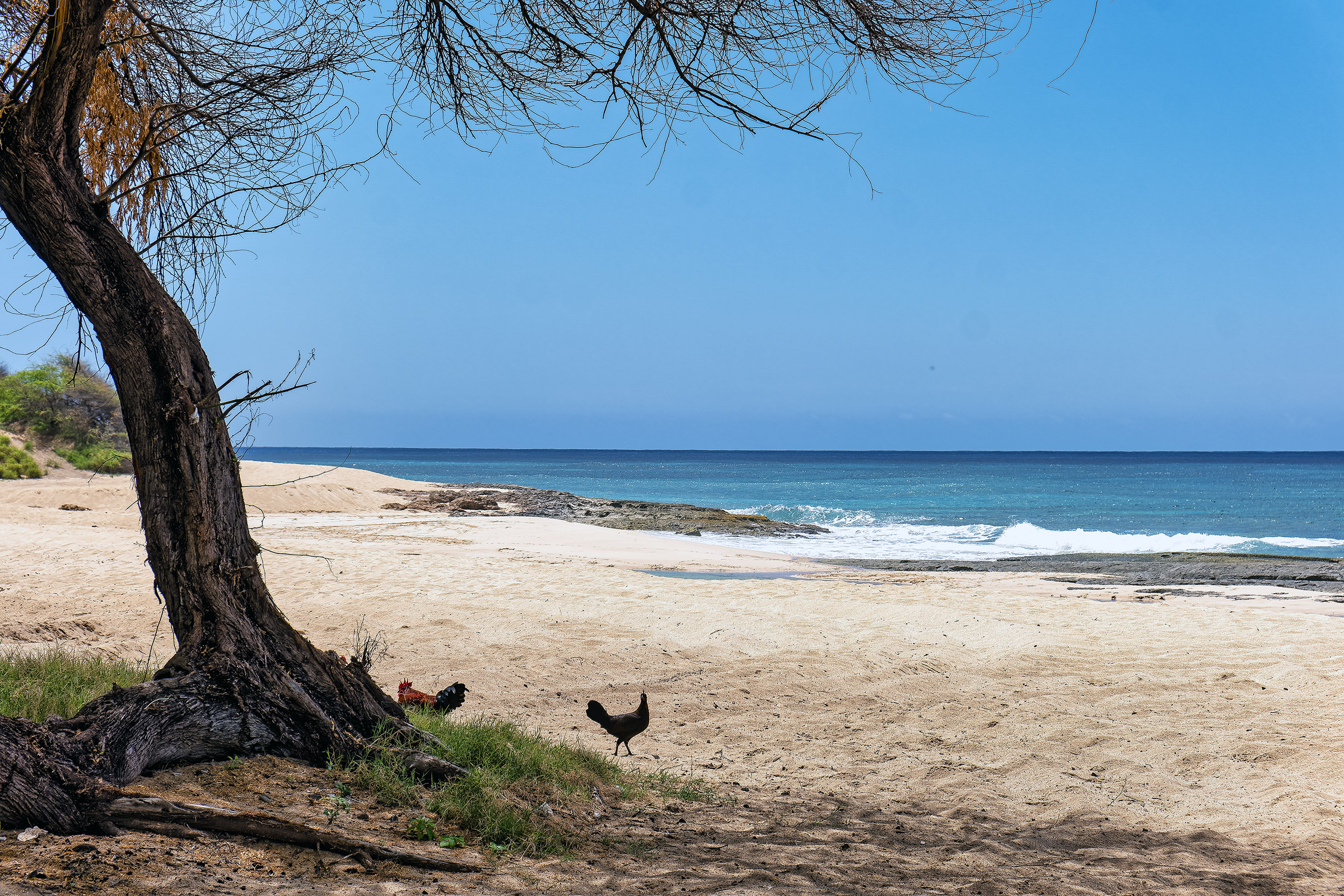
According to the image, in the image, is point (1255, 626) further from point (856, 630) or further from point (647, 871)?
point (647, 871)

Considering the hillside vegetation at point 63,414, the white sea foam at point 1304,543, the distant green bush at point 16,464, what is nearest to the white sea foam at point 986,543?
the white sea foam at point 1304,543

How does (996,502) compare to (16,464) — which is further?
(996,502)

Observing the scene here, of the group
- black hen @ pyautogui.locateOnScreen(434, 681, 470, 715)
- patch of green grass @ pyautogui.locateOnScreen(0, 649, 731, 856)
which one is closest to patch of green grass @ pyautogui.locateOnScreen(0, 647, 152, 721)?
patch of green grass @ pyautogui.locateOnScreen(0, 649, 731, 856)

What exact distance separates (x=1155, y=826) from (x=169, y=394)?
18.5 feet

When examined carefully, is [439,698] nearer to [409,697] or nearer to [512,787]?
[409,697]

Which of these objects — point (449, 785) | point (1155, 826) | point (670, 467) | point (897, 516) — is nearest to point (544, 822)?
point (449, 785)

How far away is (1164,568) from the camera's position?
17578 mm

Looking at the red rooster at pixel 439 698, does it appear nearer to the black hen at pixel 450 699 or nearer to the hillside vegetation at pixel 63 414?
the black hen at pixel 450 699

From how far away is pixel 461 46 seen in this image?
4504mm

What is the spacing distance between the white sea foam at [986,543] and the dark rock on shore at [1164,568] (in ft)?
4.76

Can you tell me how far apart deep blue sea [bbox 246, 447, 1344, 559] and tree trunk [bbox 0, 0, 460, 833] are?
17260mm

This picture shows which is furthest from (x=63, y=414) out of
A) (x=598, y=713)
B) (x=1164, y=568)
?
(x=1164, y=568)

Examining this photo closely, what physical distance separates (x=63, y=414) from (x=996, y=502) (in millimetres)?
41949

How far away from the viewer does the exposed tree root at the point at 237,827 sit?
9.78 ft
